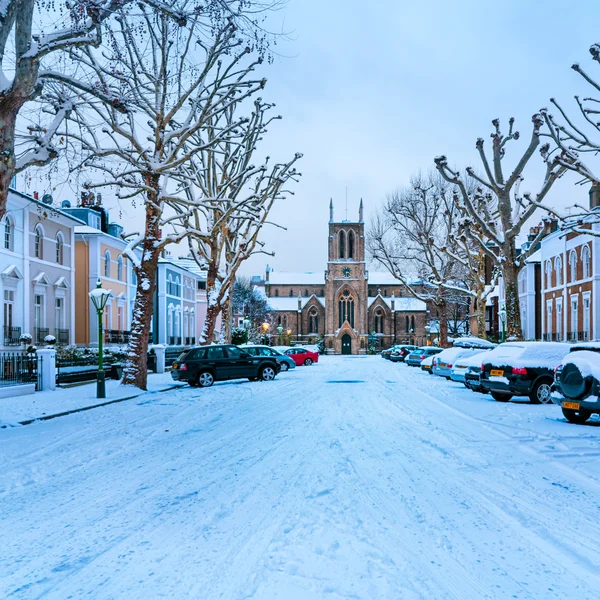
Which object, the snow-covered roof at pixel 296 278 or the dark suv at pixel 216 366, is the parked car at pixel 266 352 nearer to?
the dark suv at pixel 216 366

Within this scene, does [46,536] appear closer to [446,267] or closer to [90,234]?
[90,234]

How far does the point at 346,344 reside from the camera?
106688mm

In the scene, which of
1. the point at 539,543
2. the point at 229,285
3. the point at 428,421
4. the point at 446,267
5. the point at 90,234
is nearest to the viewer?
the point at 539,543

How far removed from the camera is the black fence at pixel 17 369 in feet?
63.5

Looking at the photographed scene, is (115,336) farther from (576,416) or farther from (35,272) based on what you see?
(576,416)

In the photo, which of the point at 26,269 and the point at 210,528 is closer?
the point at 210,528

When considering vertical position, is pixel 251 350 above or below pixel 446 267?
below

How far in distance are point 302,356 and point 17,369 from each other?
101ft

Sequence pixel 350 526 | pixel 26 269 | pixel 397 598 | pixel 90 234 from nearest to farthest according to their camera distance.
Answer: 1. pixel 397 598
2. pixel 350 526
3. pixel 26 269
4. pixel 90 234

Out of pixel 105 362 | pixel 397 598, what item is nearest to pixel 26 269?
pixel 105 362

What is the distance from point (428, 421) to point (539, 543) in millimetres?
8170

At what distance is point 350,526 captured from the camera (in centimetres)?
566

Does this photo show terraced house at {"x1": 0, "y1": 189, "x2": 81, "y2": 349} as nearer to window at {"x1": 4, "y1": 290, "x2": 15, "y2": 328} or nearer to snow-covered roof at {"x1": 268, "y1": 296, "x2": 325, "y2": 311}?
window at {"x1": 4, "y1": 290, "x2": 15, "y2": 328}

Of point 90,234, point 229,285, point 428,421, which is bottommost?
point 428,421
